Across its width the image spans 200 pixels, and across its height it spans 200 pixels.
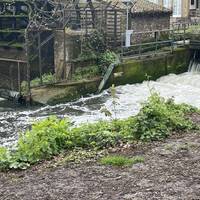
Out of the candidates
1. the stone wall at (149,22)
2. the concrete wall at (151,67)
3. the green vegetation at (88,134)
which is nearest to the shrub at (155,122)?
the green vegetation at (88,134)

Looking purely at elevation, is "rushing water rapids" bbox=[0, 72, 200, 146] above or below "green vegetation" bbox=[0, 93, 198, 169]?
below

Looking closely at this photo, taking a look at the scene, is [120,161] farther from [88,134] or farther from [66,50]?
[66,50]

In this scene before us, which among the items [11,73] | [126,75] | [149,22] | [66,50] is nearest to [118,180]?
[66,50]

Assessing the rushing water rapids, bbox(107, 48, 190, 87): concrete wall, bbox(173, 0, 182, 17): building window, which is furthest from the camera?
bbox(173, 0, 182, 17): building window

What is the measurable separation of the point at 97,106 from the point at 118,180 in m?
11.8

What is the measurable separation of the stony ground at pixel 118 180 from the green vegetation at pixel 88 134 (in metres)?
0.42

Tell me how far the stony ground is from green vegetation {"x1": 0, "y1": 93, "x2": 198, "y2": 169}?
0.42 m

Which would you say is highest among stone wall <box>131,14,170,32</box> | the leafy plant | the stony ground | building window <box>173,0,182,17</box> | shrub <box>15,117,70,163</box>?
building window <box>173,0,182,17</box>

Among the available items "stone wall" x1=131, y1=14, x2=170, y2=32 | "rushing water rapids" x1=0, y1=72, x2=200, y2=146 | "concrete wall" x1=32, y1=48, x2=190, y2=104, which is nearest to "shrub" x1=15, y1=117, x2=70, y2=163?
"rushing water rapids" x1=0, y1=72, x2=200, y2=146

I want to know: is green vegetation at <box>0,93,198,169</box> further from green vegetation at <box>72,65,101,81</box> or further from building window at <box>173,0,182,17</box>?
building window at <box>173,0,182,17</box>

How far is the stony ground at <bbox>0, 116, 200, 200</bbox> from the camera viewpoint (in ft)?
20.3

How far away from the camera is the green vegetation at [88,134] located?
311 inches

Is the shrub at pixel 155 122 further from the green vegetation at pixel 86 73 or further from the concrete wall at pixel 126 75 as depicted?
the green vegetation at pixel 86 73

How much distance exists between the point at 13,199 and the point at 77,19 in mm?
17183
